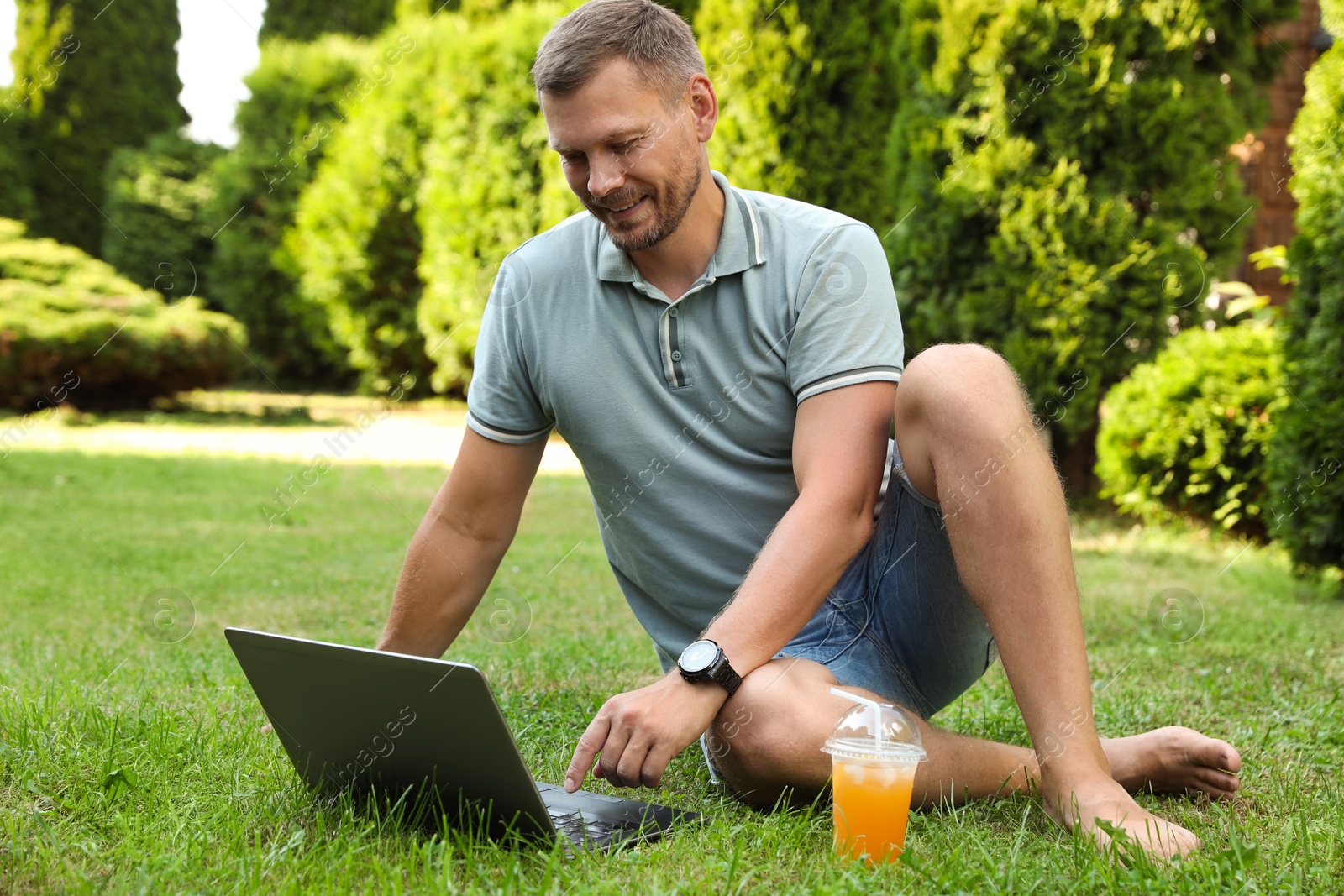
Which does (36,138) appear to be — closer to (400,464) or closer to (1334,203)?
(400,464)

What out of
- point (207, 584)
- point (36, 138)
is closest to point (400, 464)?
point (207, 584)

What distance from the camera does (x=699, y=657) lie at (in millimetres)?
1587

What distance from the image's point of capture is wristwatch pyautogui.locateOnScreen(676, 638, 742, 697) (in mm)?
1572

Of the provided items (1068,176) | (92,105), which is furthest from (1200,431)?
(92,105)

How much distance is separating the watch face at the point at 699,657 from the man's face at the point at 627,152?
0.69 metres

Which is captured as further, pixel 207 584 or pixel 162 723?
pixel 207 584

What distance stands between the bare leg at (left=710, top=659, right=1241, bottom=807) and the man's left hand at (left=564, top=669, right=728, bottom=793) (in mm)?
126

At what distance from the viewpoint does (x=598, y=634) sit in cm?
353

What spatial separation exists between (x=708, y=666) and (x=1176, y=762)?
2.72 ft

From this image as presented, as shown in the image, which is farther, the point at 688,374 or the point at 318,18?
the point at 318,18

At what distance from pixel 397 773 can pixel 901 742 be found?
72cm

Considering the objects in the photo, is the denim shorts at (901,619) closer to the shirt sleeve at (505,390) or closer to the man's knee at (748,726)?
the man's knee at (748,726)

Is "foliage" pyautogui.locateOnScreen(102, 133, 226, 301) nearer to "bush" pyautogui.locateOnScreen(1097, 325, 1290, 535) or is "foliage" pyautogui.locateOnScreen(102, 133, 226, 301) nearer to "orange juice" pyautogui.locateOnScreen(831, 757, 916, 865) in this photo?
"bush" pyautogui.locateOnScreen(1097, 325, 1290, 535)

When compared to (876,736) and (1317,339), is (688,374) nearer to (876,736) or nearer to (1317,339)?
(876,736)
